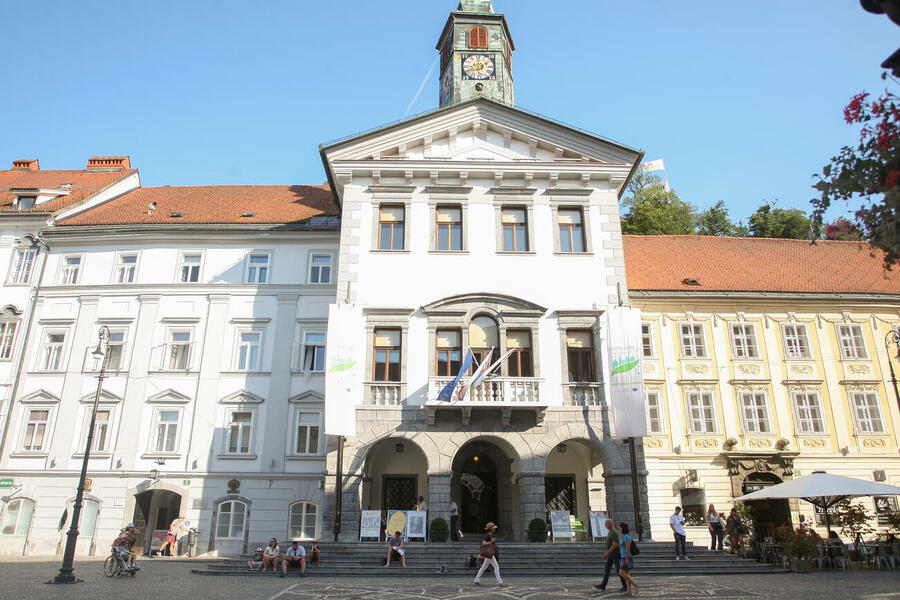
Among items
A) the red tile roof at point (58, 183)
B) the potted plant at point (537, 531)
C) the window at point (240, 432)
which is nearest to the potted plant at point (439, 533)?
the potted plant at point (537, 531)

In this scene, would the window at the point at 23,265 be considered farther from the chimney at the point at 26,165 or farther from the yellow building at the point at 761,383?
the yellow building at the point at 761,383

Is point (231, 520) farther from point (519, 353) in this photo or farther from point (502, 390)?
point (519, 353)

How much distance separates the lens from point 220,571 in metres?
18.8

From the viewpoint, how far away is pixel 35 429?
90.4 ft

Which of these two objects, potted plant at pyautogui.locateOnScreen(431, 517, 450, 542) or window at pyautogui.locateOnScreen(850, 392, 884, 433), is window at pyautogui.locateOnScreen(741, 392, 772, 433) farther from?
potted plant at pyautogui.locateOnScreen(431, 517, 450, 542)

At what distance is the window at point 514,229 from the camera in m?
25.1

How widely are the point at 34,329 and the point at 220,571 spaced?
17122 mm

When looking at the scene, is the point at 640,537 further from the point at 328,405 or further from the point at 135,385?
the point at 135,385

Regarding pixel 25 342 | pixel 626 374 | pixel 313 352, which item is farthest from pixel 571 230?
pixel 25 342

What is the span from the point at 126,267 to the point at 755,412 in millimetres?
29073

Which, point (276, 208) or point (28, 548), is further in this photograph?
point (276, 208)

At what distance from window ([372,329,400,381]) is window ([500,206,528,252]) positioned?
5.51 metres

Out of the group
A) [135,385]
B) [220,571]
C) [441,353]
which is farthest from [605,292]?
[135,385]

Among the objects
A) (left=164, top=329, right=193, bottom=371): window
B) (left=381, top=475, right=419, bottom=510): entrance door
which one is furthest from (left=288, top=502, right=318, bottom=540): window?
(left=164, top=329, right=193, bottom=371): window
